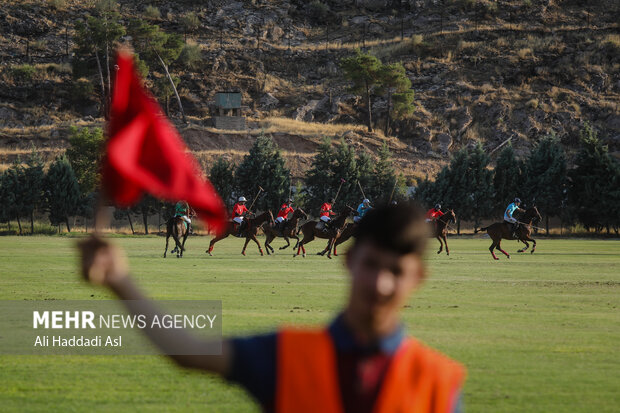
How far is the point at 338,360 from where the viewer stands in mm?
2879

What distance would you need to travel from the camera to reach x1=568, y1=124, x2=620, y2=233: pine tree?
6469 cm

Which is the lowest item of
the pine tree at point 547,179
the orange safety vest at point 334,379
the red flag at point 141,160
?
the pine tree at point 547,179

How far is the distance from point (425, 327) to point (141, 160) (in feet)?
36.0

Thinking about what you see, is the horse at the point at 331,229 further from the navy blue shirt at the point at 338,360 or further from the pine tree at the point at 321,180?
the pine tree at the point at 321,180

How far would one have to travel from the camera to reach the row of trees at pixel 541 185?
6631 centimetres

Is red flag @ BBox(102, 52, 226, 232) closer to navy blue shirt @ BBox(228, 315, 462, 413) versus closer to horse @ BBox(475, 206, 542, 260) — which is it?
navy blue shirt @ BBox(228, 315, 462, 413)

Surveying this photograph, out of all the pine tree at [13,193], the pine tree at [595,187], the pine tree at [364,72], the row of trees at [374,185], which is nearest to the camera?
the pine tree at [595,187]

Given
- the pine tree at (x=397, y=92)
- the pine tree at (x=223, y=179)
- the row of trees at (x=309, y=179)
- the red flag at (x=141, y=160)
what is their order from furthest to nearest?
the pine tree at (x=397, y=92) < the pine tree at (x=223, y=179) < the row of trees at (x=309, y=179) < the red flag at (x=141, y=160)

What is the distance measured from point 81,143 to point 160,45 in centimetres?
3140

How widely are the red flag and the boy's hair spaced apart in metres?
0.64

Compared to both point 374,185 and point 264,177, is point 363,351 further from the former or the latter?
point 374,185

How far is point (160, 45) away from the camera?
105312 mm

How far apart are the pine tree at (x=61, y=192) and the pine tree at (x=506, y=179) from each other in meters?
31.9

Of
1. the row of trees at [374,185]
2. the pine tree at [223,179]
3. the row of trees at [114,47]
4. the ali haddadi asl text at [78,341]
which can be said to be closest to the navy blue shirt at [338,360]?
the ali haddadi asl text at [78,341]
